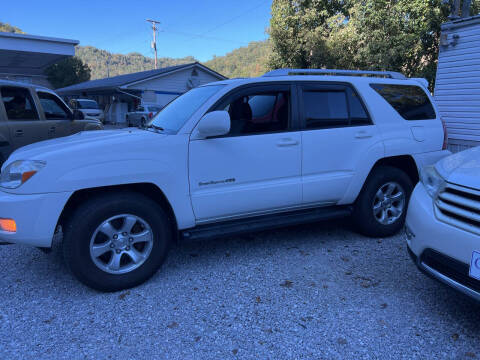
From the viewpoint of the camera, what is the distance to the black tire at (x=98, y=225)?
2.83m

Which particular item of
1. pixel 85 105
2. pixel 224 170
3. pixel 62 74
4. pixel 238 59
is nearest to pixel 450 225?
pixel 224 170

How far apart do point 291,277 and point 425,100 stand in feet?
9.28

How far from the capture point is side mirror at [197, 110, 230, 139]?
10.1 feet

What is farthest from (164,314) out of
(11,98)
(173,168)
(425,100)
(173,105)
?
(11,98)

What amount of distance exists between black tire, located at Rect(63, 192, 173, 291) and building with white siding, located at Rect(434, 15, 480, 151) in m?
8.25

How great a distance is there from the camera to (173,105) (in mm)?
3971

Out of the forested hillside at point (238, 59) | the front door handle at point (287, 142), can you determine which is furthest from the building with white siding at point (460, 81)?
the forested hillside at point (238, 59)

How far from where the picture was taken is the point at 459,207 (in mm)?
2398

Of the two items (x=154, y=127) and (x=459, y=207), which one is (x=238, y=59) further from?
(x=459, y=207)

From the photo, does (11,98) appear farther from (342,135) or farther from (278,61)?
(278,61)

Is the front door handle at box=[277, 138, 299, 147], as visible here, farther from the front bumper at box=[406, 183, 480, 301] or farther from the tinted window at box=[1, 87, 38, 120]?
the tinted window at box=[1, 87, 38, 120]

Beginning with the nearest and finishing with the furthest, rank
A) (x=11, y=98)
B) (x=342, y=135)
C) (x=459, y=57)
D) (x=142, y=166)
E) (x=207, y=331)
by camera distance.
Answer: (x=207, y=331) < (x=142, y=166) < (x=342, y=135) < (x=11, y=98) < (x=459, y=57)

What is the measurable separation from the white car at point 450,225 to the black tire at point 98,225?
2.10 m

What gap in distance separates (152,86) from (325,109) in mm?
26053
